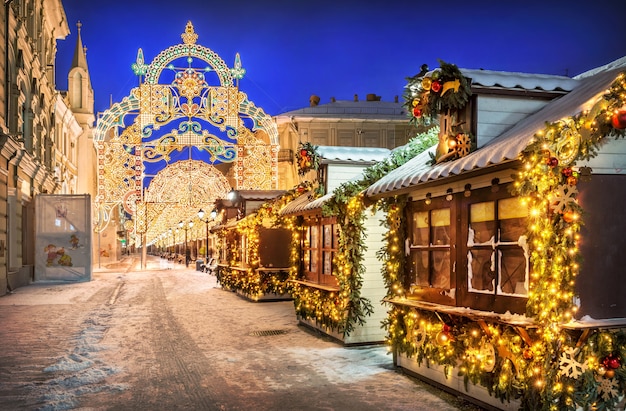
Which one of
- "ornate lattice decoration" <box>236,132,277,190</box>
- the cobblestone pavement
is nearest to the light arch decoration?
"ornate lattice decoration" <box>236,132,277,190</box>

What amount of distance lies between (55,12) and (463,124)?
1463 inches

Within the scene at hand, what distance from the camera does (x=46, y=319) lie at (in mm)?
15898

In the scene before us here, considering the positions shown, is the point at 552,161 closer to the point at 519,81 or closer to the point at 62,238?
the point at 519,81

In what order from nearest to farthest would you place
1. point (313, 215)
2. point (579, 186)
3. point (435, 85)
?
point (579, 186) → point (435, 85) → point (313, 215)

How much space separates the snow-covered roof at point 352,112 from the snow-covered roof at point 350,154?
101 ft

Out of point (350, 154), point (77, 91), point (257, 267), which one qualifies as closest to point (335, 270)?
point (350, 154)

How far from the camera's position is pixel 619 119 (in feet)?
18.6

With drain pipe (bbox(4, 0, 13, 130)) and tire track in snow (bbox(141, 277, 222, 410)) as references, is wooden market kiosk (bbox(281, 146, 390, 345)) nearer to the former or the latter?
tire track in snow (bbox(141, 277, 222, 410))

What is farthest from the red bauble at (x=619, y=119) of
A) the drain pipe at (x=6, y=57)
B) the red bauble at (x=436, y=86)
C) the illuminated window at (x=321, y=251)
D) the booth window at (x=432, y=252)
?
the drain pipe at (x=6, y=57)

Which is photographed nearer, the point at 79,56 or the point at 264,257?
the point at 264,257

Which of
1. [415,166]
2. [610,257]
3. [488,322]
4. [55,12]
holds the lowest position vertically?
[488,322]

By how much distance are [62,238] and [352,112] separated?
81.9ft

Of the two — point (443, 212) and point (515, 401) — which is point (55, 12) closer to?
point (443, 212)

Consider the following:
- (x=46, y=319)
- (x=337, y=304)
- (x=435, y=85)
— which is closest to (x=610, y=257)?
(x=435, y=85)
